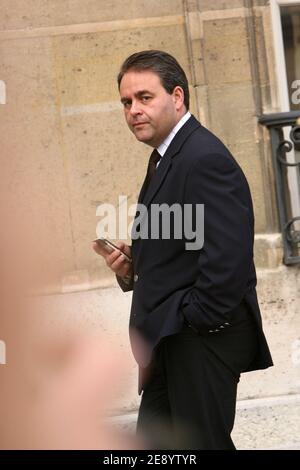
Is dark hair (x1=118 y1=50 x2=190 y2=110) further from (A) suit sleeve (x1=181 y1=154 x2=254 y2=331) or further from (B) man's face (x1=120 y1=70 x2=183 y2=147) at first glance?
(A) suit sleeve (x1=181 y1=154 x2=254 y2=331)

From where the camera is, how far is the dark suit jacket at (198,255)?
9.60ft

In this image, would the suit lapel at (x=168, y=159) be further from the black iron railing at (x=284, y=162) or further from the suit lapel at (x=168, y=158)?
the black iron railing at (x=284, y=162)

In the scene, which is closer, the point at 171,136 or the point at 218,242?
the point at 218,242

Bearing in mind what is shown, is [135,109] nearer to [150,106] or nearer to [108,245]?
[150,106]

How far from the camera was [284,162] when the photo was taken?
18.9ft

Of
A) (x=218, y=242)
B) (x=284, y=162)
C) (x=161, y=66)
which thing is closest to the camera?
(x=218, y=242)

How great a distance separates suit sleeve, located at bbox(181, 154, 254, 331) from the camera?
2.92 metres

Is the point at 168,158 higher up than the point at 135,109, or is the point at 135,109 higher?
the point at 135,109

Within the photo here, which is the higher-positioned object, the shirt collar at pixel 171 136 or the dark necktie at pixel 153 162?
the shirt collar at pixel 171 136

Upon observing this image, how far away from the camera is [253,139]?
5.80 meters

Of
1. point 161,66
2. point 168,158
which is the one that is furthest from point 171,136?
point 161,66

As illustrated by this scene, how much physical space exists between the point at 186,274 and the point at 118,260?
0.37m

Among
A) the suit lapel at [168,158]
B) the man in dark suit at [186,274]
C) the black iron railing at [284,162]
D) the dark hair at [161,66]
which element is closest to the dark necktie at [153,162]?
the man in dark suit at [186,274]
